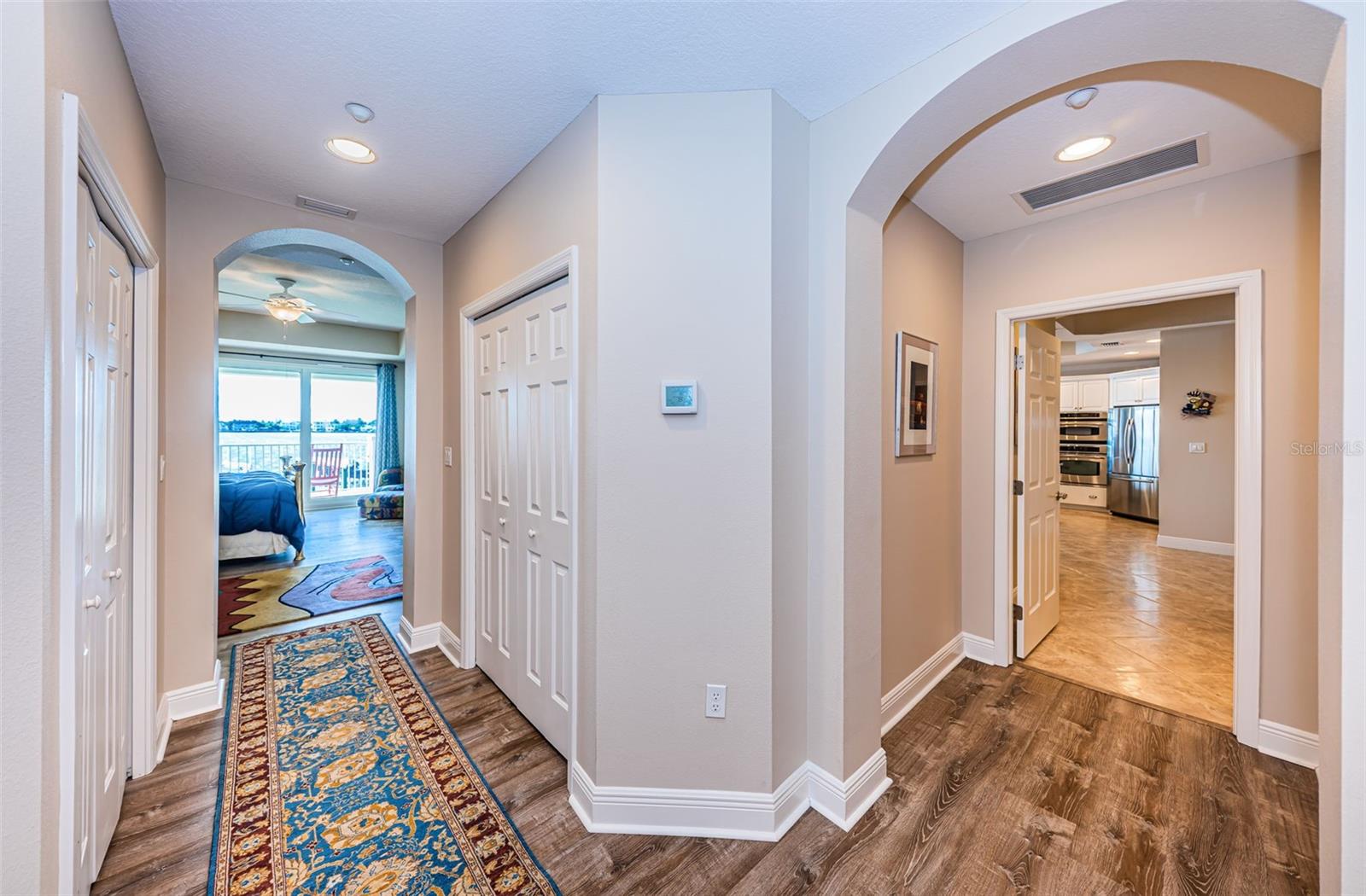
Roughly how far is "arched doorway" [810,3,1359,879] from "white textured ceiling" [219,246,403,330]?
12.8ft

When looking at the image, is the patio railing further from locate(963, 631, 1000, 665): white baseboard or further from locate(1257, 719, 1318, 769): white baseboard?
locate(1257, 719, 1318, 769): white baseboard

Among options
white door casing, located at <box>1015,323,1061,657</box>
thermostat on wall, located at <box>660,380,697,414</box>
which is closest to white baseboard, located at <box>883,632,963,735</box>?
white door casing, located at <box>1015,323,1061,657</box>

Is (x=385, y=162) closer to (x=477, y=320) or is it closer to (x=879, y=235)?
(x=477, y=320)

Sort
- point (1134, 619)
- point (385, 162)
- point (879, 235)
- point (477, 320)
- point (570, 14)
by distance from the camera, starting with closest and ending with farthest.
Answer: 1. point (570, 14)
2. point (879, 235)
3. point (385, 162)
4. point (477, 320)
5. point (1134, 619)

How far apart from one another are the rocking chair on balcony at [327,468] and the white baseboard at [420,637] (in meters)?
6.31

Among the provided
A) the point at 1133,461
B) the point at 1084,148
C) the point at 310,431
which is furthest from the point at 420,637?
the point at 1133,461

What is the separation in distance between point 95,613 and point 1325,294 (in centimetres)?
336

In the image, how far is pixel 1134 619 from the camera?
141 inches

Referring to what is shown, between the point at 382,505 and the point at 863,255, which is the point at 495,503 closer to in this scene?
the point at 863,255

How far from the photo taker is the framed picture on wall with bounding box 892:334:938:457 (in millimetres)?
2373

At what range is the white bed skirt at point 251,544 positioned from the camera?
471 centimetres

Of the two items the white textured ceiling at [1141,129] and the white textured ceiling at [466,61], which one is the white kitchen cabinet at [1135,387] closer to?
the white textured ceiling at [1141,129]

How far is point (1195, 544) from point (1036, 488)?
425cm

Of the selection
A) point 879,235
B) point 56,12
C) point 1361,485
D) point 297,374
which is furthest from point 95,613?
point 297,374
